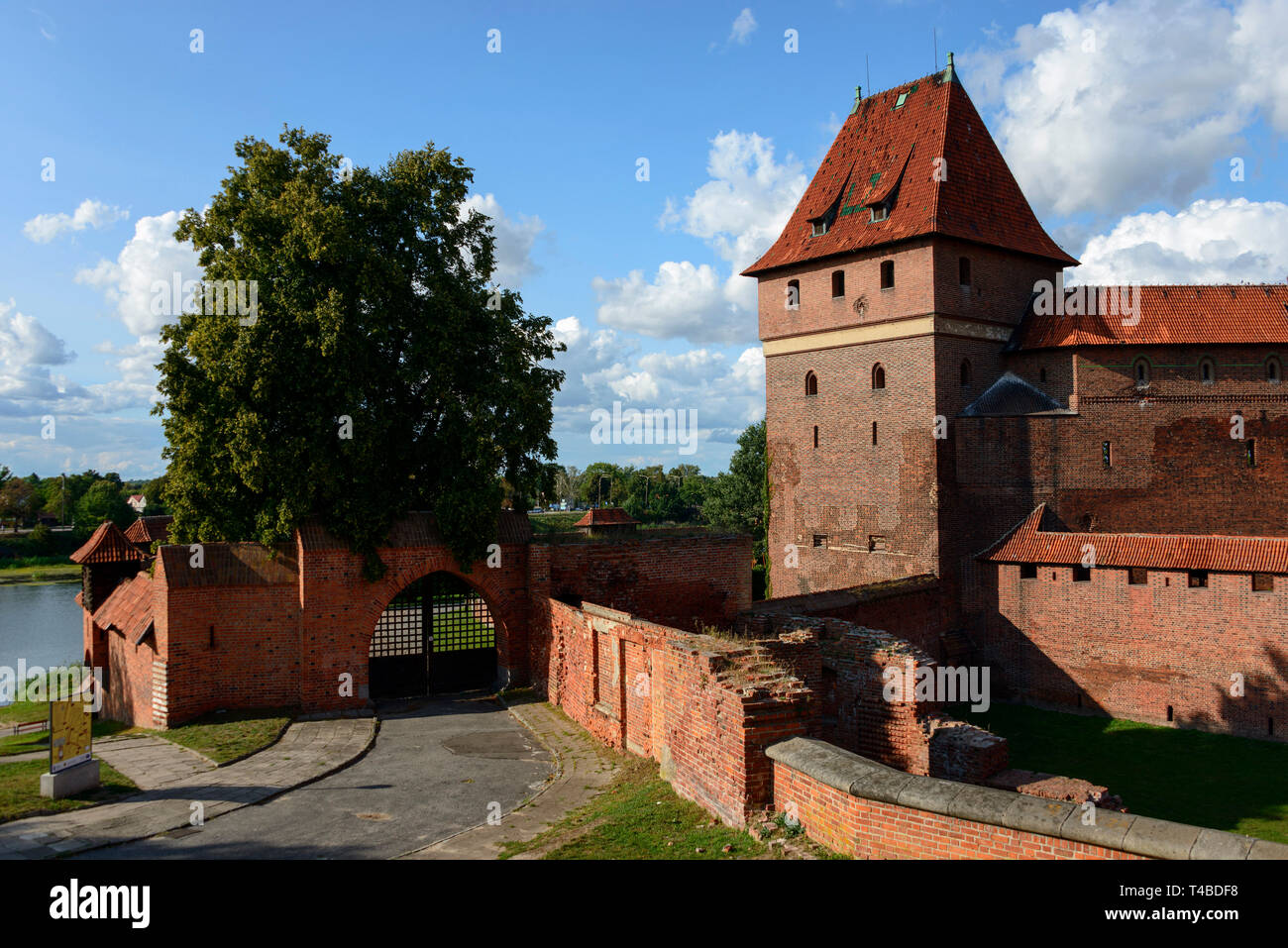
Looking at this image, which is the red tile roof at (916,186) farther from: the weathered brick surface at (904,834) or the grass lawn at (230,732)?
the weathered brick surface at (904,834)

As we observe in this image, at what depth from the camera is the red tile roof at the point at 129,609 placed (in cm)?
1535

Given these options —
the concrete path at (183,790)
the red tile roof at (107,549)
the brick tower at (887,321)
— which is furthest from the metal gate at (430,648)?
the brick tower at (887,321)

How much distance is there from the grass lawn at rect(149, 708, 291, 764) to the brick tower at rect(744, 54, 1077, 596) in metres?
15.9

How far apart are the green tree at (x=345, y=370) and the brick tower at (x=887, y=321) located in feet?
34.5

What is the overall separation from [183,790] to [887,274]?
20.5m

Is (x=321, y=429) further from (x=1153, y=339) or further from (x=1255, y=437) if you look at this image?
(x=1255, y=437)

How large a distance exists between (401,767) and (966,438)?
17.1m

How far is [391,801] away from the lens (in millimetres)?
10266

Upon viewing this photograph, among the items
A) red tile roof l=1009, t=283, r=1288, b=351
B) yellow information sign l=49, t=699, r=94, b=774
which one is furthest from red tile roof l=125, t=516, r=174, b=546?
red tile roof l=1009, t=283, r=1288, b=351

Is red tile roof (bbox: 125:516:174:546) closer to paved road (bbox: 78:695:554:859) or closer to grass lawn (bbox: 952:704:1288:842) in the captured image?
paved road (bbox: 78:695:554:859)

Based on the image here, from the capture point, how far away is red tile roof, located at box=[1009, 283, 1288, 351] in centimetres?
2192

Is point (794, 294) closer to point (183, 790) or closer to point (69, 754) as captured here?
point (183, 790)

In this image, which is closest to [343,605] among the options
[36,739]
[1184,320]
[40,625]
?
[36,739]
